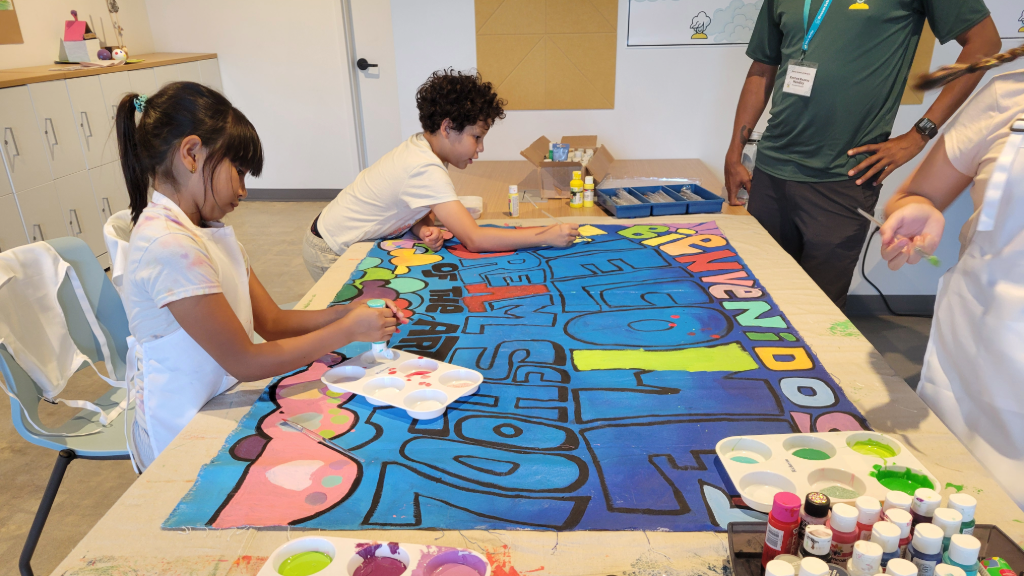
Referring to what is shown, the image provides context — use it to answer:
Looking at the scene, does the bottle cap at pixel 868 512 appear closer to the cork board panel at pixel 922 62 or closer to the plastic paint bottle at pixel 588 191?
the plastic paint bottle at pixel 588 191

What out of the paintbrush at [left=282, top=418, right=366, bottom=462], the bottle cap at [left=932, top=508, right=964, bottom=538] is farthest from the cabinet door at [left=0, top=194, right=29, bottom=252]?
the bottle cap at [left=932, top=508, right=964, bottom=538]

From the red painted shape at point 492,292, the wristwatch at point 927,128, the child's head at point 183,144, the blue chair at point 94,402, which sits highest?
the child's head at point 183,144

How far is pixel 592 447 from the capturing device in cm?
96

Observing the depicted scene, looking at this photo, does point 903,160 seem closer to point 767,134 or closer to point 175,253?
point 767,134

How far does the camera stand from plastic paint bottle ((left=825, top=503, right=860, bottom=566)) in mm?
667

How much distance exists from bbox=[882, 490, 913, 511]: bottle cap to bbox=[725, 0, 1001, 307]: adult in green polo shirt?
1342mm

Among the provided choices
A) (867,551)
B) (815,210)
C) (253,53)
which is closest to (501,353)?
(867,551)

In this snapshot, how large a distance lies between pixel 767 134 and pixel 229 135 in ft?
5.09

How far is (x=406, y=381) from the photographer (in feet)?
3.74

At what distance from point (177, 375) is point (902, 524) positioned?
1.11 m

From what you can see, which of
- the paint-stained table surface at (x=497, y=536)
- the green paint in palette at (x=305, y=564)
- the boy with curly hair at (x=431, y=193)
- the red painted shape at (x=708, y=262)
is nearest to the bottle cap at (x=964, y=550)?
the paint-stained table surface at (x=497, y=536)

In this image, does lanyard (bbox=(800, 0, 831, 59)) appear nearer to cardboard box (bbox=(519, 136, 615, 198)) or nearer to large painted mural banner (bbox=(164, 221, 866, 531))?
large painted mural banner (bbox=(164, 221, 866, 531))

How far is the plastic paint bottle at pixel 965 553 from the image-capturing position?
0.62m

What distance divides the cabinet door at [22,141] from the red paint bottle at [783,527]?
3446 mm
